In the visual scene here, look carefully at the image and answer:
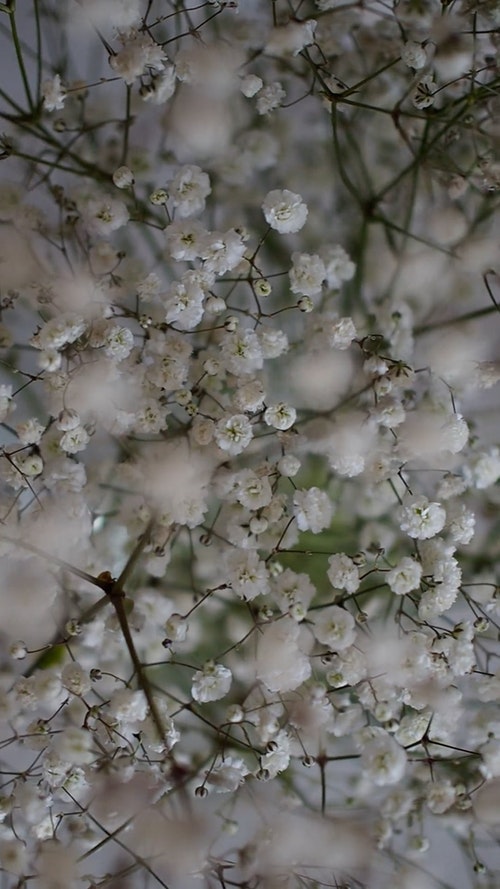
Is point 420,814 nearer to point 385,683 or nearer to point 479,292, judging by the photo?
point 385,683

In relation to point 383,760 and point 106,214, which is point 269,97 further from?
point 383,760

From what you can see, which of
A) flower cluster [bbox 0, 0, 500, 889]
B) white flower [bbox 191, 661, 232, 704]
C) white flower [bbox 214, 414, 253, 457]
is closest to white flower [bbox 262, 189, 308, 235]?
flower cluster [bbox 0, 0, 500, 889]

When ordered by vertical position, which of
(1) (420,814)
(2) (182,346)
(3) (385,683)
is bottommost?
(1) (420,814)

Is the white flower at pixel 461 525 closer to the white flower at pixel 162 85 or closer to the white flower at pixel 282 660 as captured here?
the white flower at pixel 282 660

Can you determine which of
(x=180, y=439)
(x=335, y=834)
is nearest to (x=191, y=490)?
(x=180, y=439)

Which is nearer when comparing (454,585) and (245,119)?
(454,585)

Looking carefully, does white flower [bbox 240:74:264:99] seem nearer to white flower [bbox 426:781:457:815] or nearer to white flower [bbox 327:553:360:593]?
white flower [bbox 327:553:360:593]
